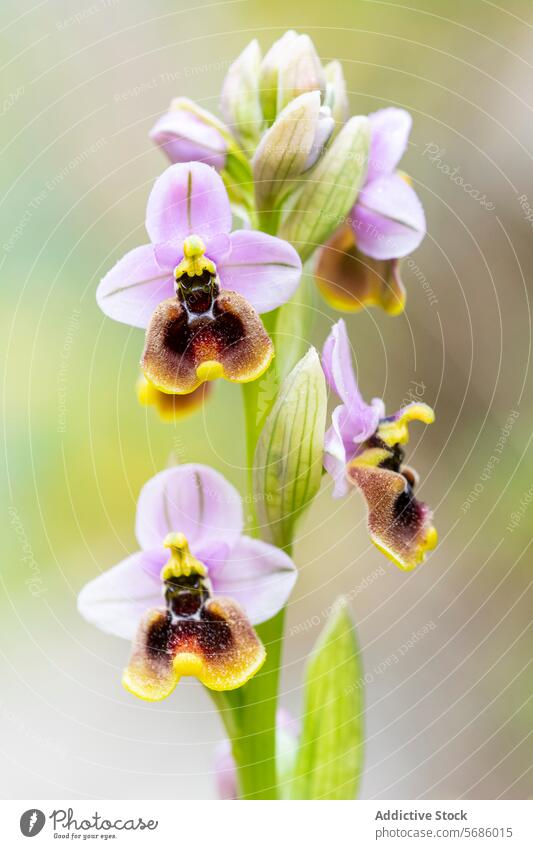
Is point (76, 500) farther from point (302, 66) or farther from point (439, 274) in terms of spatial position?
point (302, 66)

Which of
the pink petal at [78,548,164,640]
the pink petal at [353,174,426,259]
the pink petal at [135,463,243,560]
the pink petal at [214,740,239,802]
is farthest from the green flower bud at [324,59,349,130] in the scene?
the pink petal at [214,740,239,802]

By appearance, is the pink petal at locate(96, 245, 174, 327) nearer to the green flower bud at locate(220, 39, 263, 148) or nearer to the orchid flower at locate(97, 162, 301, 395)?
the orchid flower at locate(97, 162, 301, 395)

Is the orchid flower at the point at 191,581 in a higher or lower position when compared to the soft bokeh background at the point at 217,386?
lower

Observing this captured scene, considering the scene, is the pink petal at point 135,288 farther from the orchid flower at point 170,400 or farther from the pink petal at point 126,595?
the pink petal at point 126,595

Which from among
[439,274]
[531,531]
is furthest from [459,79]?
[531,531]

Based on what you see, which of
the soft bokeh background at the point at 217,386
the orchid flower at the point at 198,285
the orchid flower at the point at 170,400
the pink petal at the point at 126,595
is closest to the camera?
the orchid flower at the point at 198,285

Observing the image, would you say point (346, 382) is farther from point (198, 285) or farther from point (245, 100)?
point (245, 100)

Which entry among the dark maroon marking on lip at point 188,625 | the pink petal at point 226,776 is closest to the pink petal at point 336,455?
the dark maroon marking on lip at point 188,625
